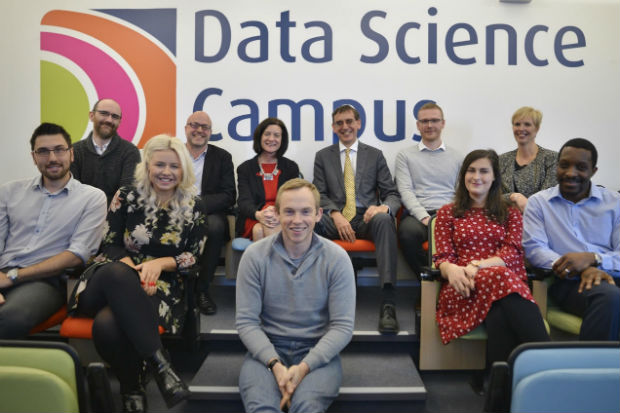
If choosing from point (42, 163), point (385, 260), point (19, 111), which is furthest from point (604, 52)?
point (19, 111)

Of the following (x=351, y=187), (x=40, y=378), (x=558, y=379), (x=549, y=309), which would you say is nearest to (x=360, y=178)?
(x=351, y=187)

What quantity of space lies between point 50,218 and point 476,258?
235 cm

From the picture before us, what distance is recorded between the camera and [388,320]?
97.4 inches

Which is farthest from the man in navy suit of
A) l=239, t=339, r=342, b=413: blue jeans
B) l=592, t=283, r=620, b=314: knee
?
l=592, t=283, r=620, b=314: knee

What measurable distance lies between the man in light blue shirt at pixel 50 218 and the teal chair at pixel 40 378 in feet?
2.84

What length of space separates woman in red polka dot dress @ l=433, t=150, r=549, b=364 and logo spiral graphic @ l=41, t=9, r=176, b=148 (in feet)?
8.85

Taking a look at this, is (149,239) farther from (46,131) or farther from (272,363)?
(272,363)

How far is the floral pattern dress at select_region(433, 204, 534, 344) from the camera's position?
206cm

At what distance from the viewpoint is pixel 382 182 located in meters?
3.36

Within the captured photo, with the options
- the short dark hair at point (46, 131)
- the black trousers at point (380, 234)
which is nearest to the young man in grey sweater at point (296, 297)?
the black trousers at point (380, 234)

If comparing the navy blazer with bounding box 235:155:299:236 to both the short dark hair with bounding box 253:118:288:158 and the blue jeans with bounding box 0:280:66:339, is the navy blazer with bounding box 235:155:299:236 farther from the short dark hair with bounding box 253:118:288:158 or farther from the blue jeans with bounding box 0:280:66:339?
the blue jeans with bounding box 0:280:66:339

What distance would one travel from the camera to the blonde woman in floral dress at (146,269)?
72.9 inches

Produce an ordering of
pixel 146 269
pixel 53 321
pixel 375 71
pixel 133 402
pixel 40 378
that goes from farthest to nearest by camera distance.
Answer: pixel 375 71 → pixel 53 321 → pixel 146 269 → pixel 133 402 → pixel 40 378

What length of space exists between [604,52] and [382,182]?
2.53 metres
